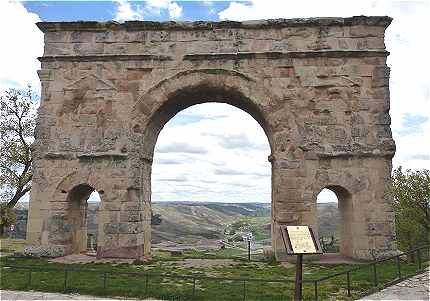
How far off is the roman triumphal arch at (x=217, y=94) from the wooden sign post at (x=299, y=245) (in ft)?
18.1

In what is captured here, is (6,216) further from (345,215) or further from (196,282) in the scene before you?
(345,215)

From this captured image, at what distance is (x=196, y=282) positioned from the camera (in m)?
9.80

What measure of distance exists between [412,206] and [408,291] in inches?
672

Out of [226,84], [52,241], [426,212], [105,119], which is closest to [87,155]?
[105,119]

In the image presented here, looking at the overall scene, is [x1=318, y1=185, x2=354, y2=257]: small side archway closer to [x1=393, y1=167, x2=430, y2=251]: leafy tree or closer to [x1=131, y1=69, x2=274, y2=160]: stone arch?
[x1=131, y1=69, x2=274, y2=160]: stone arch

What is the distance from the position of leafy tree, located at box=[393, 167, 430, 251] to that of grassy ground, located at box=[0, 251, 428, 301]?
1322 centimetres

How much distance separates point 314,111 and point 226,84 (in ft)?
9.94

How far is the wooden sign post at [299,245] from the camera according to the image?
6957 mm

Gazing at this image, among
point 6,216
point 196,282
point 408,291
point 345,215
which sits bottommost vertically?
point 196,282

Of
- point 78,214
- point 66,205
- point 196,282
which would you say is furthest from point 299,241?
point 78,214

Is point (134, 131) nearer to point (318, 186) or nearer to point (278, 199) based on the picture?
point (278, 199)

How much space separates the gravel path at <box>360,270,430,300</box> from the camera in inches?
324

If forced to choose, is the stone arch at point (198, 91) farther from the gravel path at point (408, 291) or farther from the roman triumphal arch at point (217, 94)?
the gravel path at point (408, 291)

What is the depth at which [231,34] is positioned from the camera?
13906 mm
